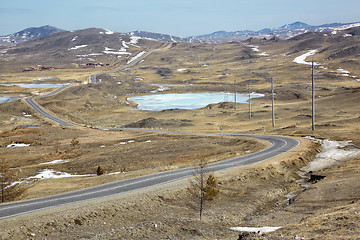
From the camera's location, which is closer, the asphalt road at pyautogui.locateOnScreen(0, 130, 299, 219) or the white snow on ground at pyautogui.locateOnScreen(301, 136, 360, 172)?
the asphalt road at pyautogui.locateOnScreen(0, 130, 299, 219)

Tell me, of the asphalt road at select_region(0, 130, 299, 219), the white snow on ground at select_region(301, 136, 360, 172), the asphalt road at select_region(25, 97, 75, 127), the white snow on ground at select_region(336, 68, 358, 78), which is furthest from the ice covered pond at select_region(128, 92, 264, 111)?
the asphalt road at select_region(0, 130, 299, 219)

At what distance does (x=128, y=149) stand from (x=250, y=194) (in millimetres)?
23356

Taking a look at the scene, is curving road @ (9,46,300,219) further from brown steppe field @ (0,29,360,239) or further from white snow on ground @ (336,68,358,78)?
white snow on ground @ (336,68,358,78)

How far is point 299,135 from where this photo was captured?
166 ft

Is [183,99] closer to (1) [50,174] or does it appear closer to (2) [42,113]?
(2) [42,113]

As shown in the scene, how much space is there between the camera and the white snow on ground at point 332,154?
117ft

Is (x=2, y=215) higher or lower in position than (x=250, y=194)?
higher

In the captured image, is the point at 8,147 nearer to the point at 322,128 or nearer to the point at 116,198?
the point at 116,198

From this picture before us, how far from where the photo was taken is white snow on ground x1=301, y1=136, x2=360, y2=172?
117 feet

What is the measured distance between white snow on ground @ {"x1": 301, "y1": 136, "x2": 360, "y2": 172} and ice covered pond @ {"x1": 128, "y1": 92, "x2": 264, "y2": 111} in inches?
2677

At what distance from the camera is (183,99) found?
128 metres

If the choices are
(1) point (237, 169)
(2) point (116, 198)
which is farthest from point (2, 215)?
(1) point (237, 169)

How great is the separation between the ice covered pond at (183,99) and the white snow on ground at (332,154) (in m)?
68.0

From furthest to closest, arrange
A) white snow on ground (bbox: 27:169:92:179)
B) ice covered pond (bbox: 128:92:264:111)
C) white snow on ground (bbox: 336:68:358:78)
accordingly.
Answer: white snow on ground (bbox: 336:68:358:78) < ice covered pond (bbox: 128:92:264:111) < white snow on ground (bbox: 27:169:92:179)
